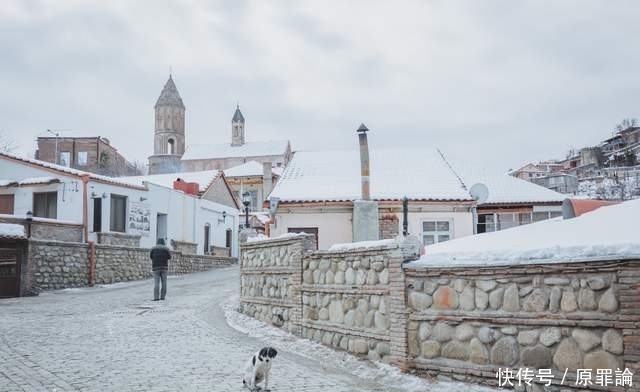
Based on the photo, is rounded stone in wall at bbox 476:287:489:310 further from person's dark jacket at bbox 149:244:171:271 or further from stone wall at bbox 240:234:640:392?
person's dark jacket at bbox 149:244:171:271

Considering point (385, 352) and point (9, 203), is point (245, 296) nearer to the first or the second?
point (385, 352)

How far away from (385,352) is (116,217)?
66.1 ft

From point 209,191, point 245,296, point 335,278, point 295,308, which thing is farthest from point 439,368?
point 209,191

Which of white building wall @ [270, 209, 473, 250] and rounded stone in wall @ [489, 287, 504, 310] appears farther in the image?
white building wall @ [270, 209, 473, 250]

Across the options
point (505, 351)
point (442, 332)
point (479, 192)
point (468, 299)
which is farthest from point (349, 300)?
point (479, 192)

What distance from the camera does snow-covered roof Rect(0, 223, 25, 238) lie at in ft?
60.8

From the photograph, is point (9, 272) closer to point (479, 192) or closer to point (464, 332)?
point (479, 192)

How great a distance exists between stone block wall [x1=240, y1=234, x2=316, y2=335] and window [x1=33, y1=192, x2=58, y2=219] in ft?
42.3

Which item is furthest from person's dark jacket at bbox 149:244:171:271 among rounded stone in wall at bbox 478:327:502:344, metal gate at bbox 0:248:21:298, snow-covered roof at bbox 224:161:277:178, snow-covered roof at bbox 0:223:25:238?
snow-covered roof at bbox 224:161:277:178

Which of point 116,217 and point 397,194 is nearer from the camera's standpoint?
point 397,194

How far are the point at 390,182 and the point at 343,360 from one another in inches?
545

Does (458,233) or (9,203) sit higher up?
(9,203)

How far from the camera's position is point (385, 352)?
852 cm

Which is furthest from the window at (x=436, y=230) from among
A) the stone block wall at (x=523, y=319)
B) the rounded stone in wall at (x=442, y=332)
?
the rounded stone in wall at (x=442, y=332)
